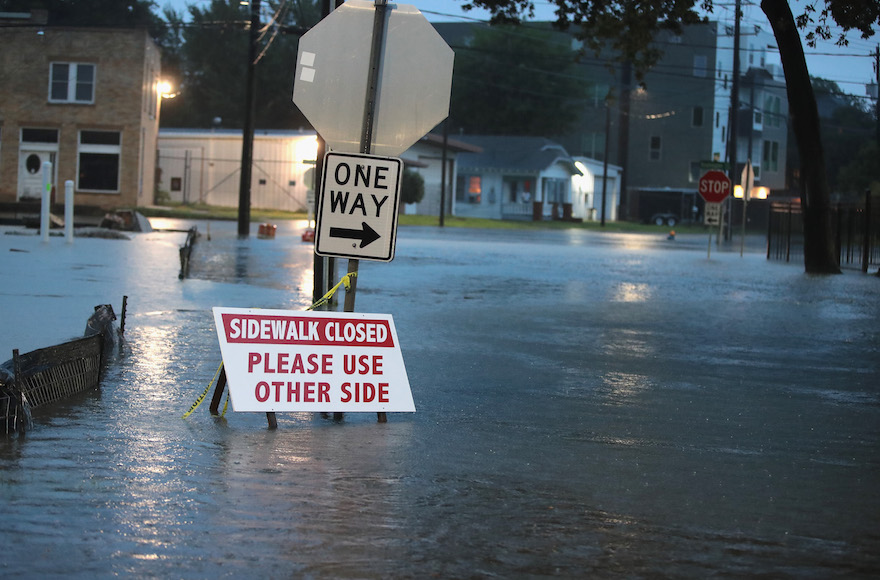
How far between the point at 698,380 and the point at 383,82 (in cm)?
423

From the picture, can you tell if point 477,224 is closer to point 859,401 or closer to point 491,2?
point 491,2

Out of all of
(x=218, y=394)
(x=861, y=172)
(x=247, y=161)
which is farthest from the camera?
(x=861, y=172)

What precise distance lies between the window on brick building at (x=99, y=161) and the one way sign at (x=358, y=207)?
4514cm

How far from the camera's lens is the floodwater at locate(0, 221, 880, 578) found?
16.2ft

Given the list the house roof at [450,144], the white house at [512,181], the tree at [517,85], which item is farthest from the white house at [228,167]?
the tree at [517,85]

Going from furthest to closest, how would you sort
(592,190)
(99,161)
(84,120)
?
(592,190)
(99,161)
(84,120)

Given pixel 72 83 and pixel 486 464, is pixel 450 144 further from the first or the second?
pixel 486 464

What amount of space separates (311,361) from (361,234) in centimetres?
90

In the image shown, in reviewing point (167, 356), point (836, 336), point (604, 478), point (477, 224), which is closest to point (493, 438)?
point (604, 478)

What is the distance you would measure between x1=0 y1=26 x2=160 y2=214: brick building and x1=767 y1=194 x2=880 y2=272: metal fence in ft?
86.1

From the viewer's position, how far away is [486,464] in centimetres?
674

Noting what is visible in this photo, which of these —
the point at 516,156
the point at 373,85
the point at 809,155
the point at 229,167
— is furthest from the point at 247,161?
the point at 516,156

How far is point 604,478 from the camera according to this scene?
6.48 metres

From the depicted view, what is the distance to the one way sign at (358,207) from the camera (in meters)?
7.76
